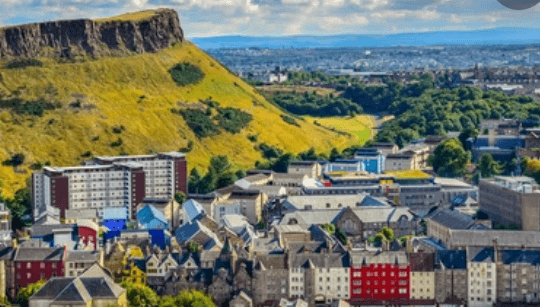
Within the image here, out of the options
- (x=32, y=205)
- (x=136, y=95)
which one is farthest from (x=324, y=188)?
(x=136, y=95)

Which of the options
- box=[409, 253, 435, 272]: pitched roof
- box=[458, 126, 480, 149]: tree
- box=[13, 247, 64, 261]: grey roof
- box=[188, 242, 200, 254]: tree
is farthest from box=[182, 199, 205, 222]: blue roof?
box=[458, 126, 480, 149]: tree

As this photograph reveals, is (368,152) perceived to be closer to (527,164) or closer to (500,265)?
(527,164)

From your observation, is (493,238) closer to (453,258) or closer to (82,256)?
(453,258)

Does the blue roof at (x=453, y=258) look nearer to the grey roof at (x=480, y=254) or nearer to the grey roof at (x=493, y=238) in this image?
the grey roof at (x=480, y=254)

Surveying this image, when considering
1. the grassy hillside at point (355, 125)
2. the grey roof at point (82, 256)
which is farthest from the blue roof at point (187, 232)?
the grassy hillside at point (355, 125)

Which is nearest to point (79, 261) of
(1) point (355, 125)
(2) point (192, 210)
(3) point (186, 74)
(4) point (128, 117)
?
(2) point (192, 210)
